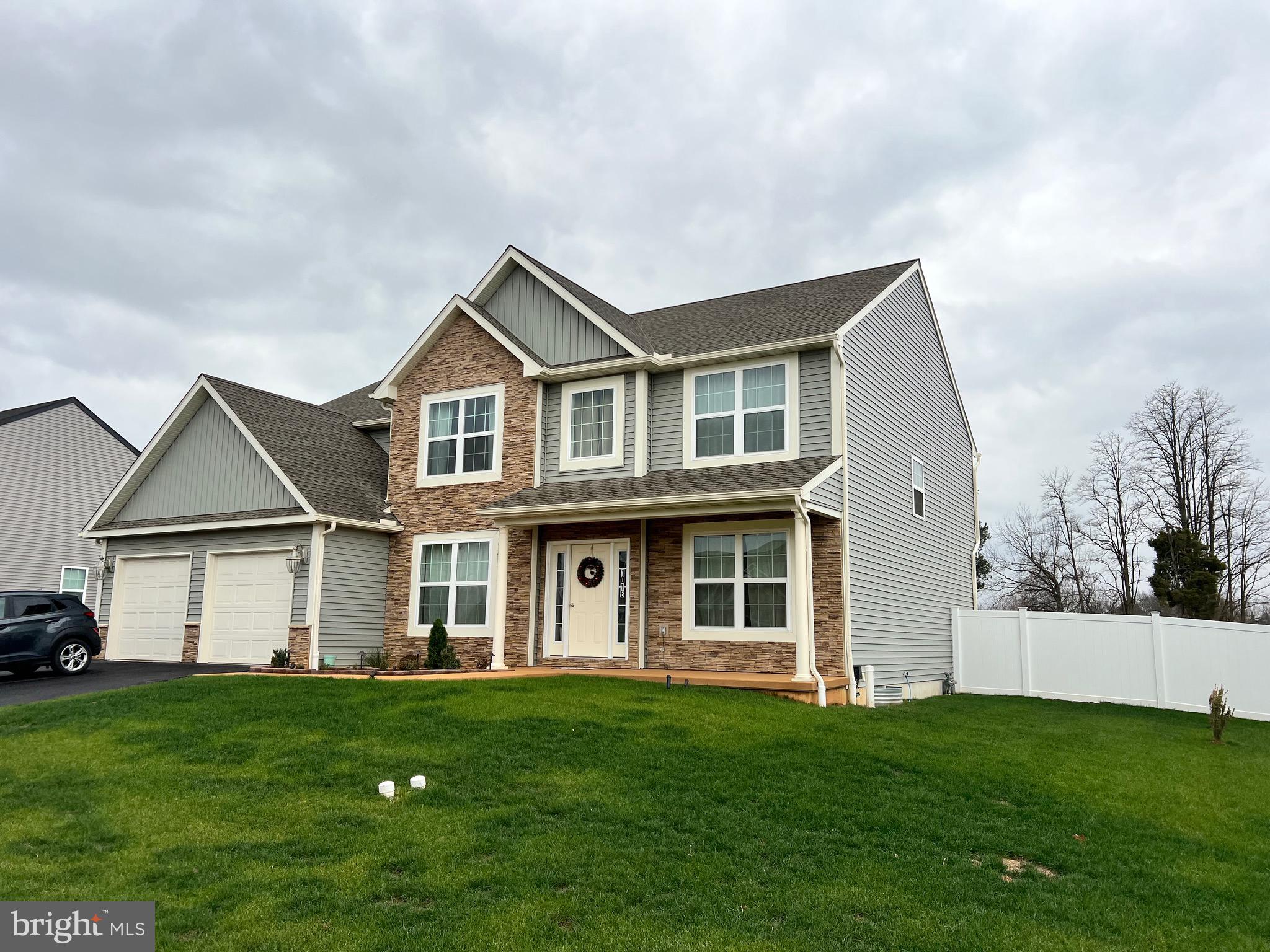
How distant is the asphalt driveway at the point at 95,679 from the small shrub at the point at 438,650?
360cm

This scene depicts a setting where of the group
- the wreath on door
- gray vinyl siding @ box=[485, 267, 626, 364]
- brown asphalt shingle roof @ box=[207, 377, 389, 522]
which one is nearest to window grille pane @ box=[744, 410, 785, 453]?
gray vinyl siding @ box=[485, 267, 626, 364]

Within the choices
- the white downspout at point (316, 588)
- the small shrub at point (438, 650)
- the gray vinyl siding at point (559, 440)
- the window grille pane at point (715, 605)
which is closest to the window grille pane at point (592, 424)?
the gray vinyl siding at point (559, 440)

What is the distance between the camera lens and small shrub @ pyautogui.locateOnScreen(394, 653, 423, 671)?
54.7 feet

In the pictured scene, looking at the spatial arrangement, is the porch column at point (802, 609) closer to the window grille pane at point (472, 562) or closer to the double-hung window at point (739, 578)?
the double-hung window at point (739, 578)

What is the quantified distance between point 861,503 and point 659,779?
26.8 feet

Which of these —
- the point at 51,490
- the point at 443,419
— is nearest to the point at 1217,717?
the point at 443,419

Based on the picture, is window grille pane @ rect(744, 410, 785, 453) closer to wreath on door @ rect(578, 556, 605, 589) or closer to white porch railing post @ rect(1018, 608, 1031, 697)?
wreath on door @ rect(578, 556, 605, 589)

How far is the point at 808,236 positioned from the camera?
81.8ft

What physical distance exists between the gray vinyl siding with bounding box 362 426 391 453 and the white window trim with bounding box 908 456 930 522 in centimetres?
1226

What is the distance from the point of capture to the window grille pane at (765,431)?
14.9m

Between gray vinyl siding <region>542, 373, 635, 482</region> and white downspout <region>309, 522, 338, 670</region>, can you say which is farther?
white downspout <region>309, 522, 338, 670</region>

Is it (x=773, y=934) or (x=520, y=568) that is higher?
(x=520, y=568)

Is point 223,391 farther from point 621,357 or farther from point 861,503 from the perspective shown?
point 861,503

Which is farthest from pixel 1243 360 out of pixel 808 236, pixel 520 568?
pixel 520 568
